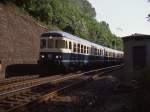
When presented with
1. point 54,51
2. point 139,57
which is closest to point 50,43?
point 54,51

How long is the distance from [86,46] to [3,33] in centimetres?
975

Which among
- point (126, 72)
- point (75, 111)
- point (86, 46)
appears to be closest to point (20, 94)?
point (75, 111)

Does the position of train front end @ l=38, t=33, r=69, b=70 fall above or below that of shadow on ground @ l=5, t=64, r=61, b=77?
above

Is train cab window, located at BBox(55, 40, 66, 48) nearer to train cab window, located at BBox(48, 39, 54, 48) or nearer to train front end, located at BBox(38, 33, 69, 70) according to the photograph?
train front end, located at BBox(38, 33, 69, 70)

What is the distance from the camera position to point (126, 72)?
22.5 m

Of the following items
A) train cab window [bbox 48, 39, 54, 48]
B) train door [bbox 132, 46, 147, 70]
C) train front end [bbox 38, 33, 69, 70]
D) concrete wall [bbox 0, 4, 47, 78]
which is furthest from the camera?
train cab window [bbox 48, 39, 54, 48]

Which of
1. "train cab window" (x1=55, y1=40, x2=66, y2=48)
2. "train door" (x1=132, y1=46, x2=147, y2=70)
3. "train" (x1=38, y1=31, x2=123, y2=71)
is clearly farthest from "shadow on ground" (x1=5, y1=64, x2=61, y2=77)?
"train door" (x1=132, y1=46, x2=147, y2=70)

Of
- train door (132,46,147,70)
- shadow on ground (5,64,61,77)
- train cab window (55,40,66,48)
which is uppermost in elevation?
train cab window (55,40,66,48)

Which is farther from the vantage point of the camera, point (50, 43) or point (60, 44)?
point (50, 43)

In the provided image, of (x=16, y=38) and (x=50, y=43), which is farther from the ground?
(x=16, y=38)

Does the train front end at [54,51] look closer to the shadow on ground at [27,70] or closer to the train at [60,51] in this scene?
the train at [60,51]

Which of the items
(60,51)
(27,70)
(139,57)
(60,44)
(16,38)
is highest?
(16,38)

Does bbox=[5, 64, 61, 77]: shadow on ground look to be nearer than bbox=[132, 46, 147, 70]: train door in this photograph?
No

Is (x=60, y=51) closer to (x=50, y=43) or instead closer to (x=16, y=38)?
(x=50, y=43)
